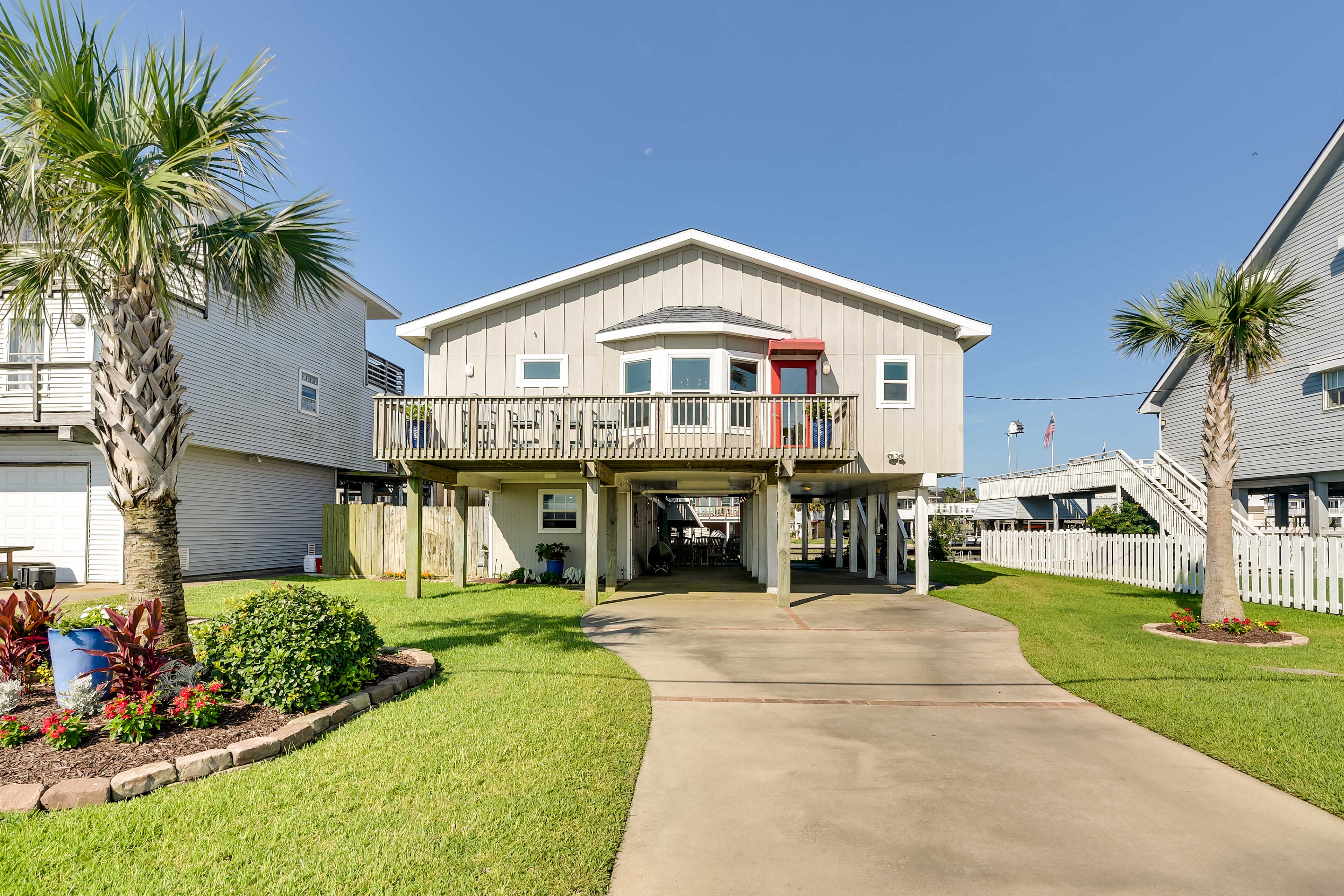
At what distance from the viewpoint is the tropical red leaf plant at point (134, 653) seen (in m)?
4.72

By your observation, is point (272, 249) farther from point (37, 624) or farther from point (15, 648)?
point (15, 648)

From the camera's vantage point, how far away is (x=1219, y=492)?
10.1 m

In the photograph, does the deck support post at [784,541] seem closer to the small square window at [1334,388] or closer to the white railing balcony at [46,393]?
the white railing balcony at [46,393]

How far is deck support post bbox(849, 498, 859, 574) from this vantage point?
19828 mm

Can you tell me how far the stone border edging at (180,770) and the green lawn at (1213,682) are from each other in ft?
22.0

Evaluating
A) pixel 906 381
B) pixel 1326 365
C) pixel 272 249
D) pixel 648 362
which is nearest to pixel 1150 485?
pixel 1326 365

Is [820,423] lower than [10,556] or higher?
higher

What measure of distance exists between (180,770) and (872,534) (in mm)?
16057

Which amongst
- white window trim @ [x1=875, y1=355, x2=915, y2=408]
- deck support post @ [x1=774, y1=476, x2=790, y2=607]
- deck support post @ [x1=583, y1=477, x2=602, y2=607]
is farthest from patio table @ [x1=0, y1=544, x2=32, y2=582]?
white window trim @ [x1=875, y1=355, x2=915, y2=408]

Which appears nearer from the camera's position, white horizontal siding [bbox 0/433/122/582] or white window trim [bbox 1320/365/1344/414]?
white horizontal siding [bbox 0/433/122/582]

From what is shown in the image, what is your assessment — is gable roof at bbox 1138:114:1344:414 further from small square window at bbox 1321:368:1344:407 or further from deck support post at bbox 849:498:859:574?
deck support post at bbox 849:498:859:574

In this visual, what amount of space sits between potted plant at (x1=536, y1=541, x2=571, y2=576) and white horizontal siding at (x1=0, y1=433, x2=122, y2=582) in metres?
8.95

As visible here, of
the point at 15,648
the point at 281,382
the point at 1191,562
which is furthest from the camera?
the point at 281,382

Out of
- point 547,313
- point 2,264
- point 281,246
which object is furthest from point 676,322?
point 2,264
